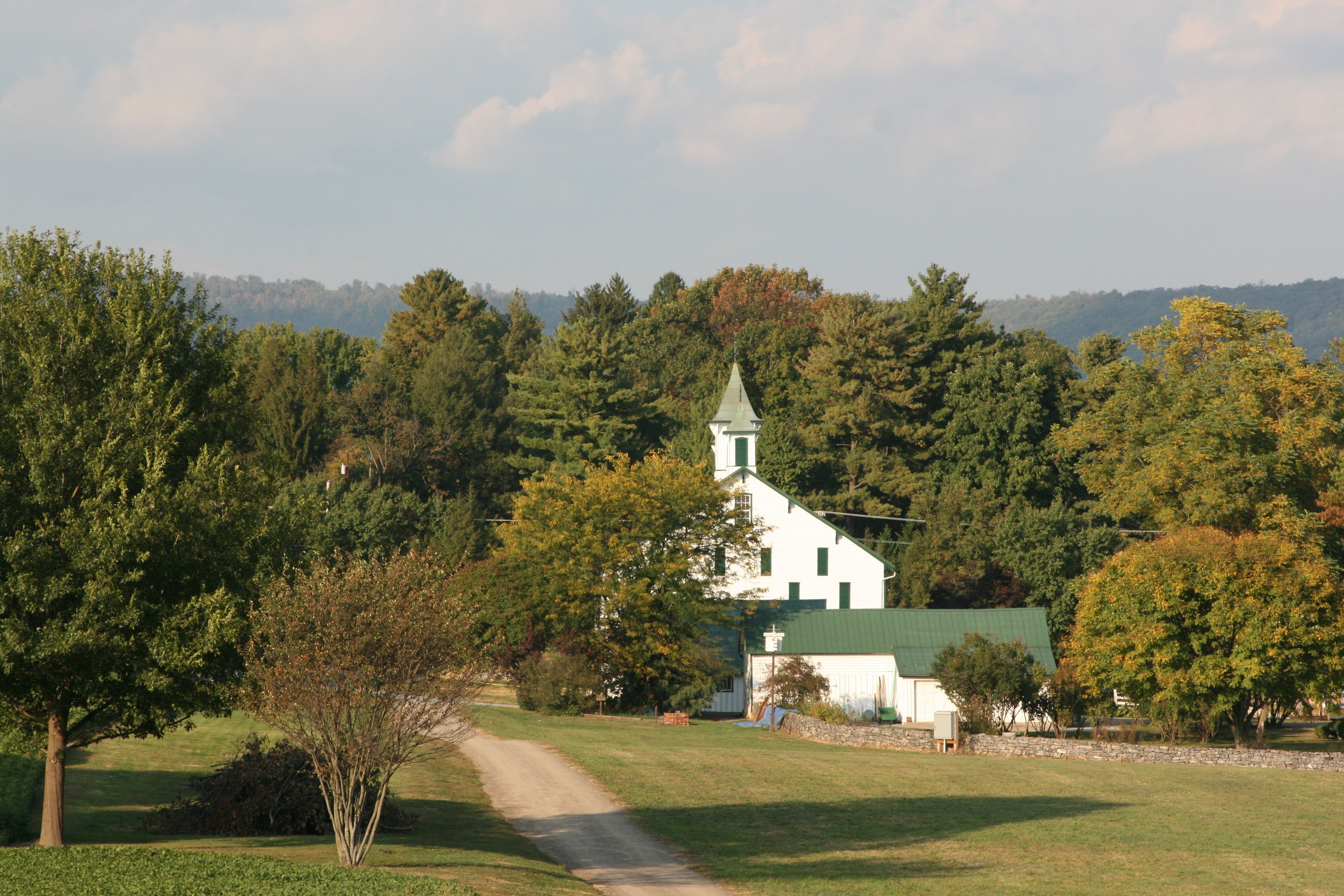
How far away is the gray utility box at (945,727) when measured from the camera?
3841cm

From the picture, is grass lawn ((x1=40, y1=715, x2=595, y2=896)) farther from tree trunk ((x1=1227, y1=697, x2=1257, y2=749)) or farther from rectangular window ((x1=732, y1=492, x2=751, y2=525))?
tree trunk ((x1=1227, y1=697, x2=1257, y2=749))

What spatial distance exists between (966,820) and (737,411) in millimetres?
41611

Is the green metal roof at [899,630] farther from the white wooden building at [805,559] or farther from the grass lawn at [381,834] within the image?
the grass lawn at [381,834]

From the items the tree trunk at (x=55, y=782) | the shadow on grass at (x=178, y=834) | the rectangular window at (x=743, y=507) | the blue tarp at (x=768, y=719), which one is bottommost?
the blue tarp at (x=768, y=719)

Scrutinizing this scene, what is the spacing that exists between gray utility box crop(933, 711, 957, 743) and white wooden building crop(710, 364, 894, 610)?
2289 cm

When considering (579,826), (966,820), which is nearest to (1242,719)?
(966,820)

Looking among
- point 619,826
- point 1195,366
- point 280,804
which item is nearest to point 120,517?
point 280,804

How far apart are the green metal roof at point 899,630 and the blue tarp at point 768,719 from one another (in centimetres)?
517

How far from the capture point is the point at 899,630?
2189 inches

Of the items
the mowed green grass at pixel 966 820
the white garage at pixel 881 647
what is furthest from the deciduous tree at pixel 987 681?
the white garage at pixel 881 647

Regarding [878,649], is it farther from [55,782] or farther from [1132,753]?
[55,782]

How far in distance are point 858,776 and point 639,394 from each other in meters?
52.0

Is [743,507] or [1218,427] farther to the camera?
[743,507]

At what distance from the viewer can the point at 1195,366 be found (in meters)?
57.1
